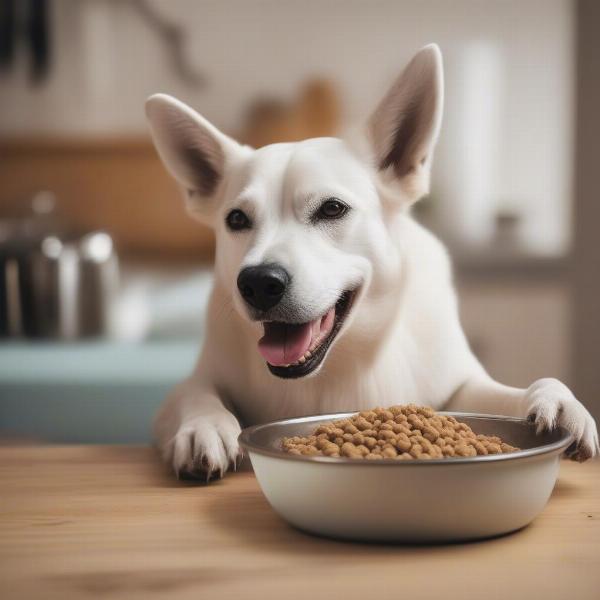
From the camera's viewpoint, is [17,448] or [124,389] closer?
[17,448]

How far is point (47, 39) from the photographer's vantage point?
3.79 m

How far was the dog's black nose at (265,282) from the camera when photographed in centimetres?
101

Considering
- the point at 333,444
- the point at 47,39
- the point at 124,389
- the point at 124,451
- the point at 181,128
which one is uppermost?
the point at 47,39

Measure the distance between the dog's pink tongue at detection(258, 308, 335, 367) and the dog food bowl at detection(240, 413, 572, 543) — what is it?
327mm

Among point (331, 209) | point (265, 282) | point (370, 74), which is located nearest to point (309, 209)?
point (331, 209)

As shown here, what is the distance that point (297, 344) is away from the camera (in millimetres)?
1088

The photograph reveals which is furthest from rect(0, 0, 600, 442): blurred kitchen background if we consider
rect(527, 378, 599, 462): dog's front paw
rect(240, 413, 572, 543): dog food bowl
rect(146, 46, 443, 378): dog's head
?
rect(240, 413, 572, 543): dog food bowl

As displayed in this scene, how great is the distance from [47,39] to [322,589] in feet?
12.1

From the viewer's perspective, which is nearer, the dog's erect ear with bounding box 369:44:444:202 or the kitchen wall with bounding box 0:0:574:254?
the dog's erect ear with bounding box 369:44:444:202

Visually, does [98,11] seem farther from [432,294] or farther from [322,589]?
[322,589]

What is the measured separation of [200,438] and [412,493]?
0.37 m

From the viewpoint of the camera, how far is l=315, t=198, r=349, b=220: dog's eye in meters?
1.16

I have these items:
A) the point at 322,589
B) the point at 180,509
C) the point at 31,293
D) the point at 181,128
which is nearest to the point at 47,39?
the point at 31,293

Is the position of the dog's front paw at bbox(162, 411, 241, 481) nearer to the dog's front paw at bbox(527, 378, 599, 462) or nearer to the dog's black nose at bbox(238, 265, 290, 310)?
the dog's black nose at bbox(238, 265, 290, 310)
